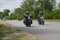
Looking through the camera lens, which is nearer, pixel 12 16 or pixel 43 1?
pixel 43 1

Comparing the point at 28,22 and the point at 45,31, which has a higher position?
the point at 45,31

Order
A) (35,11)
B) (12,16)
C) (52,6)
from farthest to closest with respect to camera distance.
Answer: (12,16), (52,6), (35,11)

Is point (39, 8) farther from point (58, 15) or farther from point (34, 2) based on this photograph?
point (58, 15)

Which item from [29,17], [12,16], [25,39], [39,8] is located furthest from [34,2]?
[25,39]

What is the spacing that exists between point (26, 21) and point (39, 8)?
81392 millimetres

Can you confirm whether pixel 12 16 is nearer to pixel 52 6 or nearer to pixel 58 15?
pixel 52 6

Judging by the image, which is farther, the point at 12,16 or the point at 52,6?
the point at 12,16

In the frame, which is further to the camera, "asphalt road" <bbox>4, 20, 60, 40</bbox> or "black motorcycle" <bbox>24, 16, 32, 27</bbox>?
"black motorcycle" <bbox>24, 16, 32, 27</bbox>

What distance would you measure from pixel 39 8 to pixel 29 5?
31.0 feet

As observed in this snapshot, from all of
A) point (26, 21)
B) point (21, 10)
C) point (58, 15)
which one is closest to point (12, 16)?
point (21, 10)

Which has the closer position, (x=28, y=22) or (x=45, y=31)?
(x=45, y=31)

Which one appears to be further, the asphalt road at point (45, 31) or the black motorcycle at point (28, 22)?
the black motorcycle at point (28, 22)

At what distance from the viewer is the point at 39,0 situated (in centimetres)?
11625

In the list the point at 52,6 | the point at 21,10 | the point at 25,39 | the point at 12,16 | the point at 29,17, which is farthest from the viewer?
the point at 12,16
